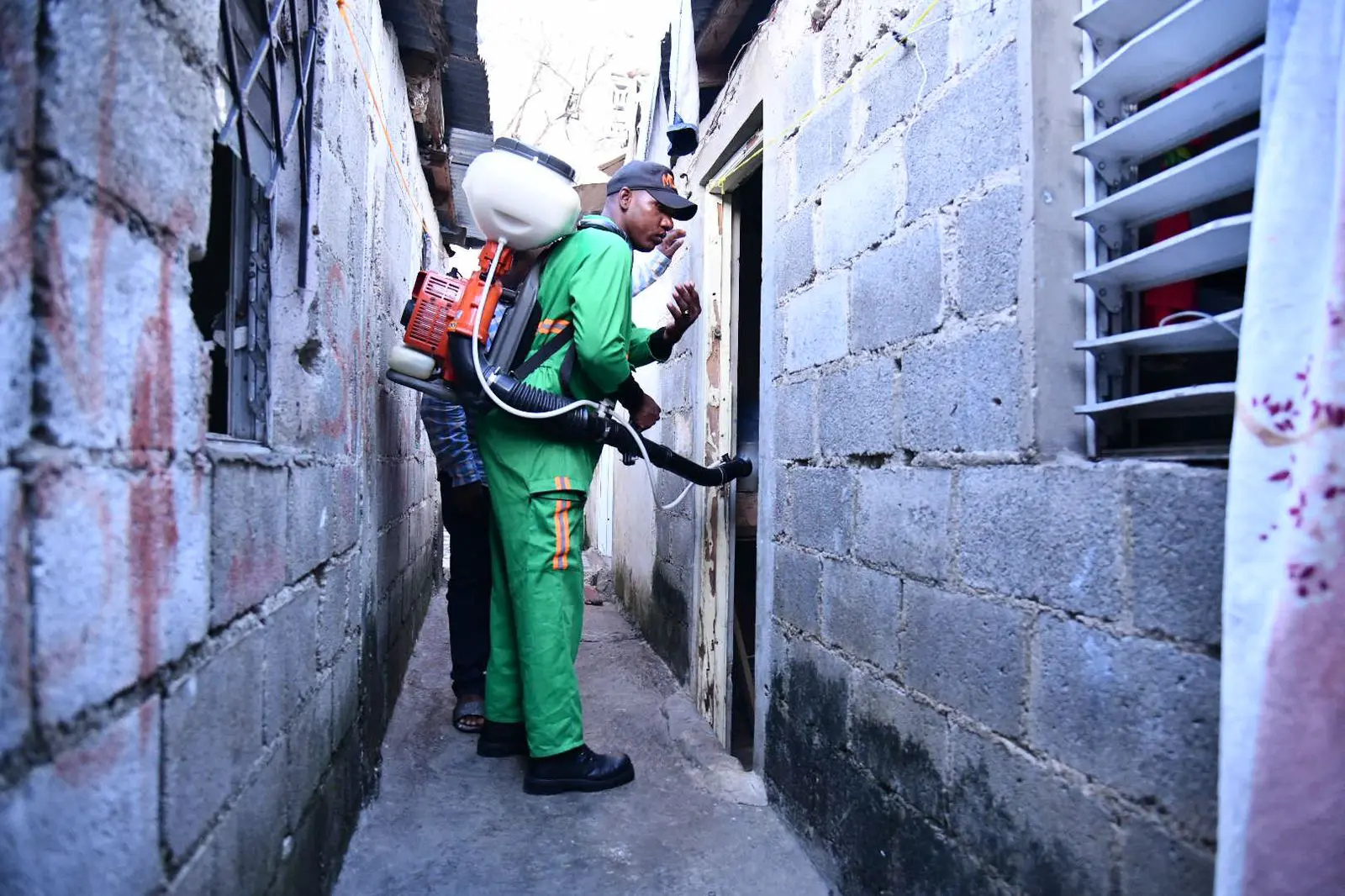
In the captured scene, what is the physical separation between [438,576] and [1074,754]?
5.46 m

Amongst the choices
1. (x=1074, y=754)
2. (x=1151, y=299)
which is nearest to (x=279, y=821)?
(x=1074, y=754)

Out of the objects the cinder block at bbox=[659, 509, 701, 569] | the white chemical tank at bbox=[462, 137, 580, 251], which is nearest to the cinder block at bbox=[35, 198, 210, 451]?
the white chemical tank at bbox=[462, 137, 580, 251]

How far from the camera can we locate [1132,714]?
127cm

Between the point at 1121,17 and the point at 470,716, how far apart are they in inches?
114

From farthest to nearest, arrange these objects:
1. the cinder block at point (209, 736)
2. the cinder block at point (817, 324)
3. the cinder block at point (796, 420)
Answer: the cinder block at point (796, 420), the cinder block at point (817, 324), the cinder block at point (209, 736)

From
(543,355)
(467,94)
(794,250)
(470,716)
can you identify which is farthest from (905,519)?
(467,94)

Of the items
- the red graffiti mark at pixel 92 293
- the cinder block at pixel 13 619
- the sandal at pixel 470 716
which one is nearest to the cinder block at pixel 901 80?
the red graffiti mark at pixel 92 293

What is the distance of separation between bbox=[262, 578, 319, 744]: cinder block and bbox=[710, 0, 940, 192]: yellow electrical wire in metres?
1.82

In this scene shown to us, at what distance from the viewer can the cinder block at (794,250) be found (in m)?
2.54

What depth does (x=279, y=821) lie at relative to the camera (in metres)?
1.51

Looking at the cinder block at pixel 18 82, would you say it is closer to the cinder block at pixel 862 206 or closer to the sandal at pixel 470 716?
the cinder block at pixel 862 206

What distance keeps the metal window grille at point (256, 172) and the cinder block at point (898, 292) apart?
1.33 m

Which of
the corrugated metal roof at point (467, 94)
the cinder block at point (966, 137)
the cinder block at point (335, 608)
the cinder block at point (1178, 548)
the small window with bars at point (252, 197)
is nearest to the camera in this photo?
the cinder block at point (1178, 548)

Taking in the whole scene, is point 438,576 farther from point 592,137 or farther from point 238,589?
point 592,137
